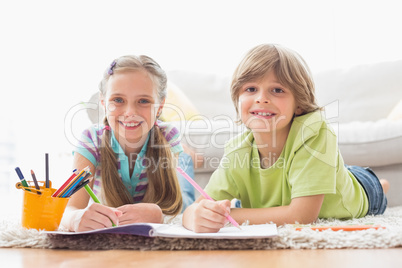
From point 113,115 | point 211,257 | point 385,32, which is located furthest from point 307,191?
point 385,32

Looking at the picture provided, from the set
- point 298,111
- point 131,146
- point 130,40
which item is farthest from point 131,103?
point 130,40

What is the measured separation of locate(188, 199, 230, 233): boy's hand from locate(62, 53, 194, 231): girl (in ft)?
1.10

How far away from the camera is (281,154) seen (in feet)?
4.15

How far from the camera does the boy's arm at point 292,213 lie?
3.66 feet

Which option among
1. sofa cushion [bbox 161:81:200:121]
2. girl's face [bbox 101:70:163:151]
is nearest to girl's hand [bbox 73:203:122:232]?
girl's face [bbox 101:70:163:151]

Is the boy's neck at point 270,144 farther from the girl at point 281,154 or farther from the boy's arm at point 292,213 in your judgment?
the boy's arm at point 292,213

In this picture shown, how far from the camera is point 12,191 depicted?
11.3 ft

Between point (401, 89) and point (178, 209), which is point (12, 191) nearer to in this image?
point (178, 209)

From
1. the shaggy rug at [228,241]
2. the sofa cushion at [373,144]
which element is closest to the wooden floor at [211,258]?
the shaggy rug at [228,241]

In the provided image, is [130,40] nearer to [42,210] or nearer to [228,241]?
[42,210]

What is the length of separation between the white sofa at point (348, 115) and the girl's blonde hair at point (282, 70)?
0.63 meters

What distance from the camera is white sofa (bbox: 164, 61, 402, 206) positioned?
1797mm

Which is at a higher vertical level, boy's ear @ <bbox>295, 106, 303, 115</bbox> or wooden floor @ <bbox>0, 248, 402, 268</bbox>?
boy's ear @ <bbox>295, 106, 303, 115</bbox>

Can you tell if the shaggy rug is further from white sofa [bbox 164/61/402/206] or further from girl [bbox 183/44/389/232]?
white sofa [bbox 164/61/402/206]
